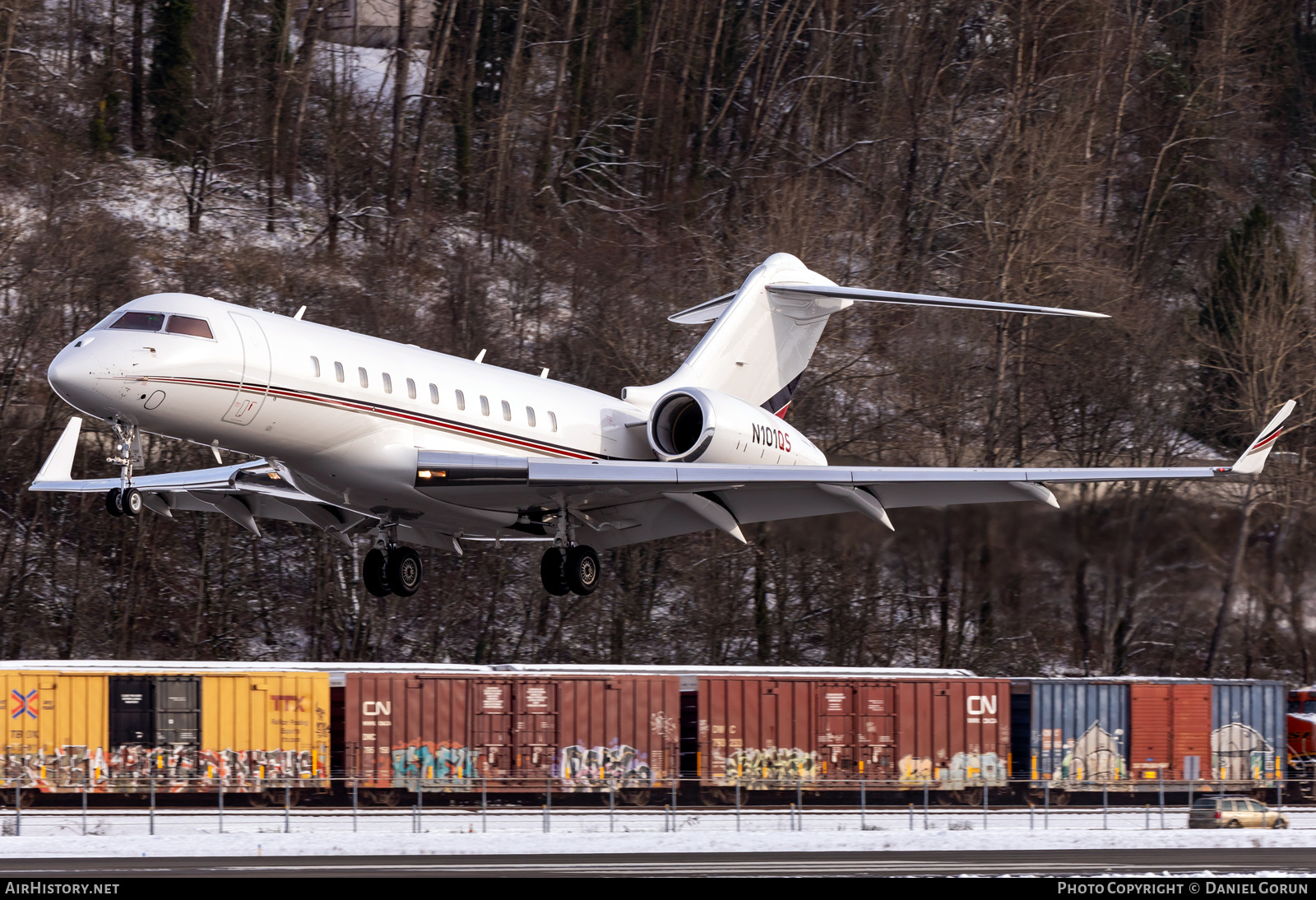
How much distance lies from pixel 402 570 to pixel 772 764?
7735mm

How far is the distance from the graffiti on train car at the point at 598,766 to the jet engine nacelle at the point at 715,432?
5.93m

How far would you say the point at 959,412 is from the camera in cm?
3494

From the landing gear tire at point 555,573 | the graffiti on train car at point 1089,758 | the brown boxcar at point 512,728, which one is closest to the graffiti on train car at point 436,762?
the brown boxcar at point 512,728

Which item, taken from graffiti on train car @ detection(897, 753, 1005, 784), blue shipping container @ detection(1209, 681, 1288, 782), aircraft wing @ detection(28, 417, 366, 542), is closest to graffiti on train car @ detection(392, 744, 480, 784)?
aircraft wing @ detection(28, 417, 366, 542)

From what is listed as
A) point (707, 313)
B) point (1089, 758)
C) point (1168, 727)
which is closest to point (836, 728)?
point (1089, 758)

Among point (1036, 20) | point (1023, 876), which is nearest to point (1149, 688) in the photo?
point (1023, 876)

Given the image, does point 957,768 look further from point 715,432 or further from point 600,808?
point 715,432

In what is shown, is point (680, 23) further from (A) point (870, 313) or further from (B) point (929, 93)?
(A) point (870, 313)

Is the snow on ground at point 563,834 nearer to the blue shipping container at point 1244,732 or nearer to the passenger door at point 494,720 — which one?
the passenger door at point 494,720

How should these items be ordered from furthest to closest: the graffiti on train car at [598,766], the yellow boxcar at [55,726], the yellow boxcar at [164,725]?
1. the graffiti on train car at [598,766]
2. the yellow boxcar at [164,725]
3. the yellow boxcar at [55,726]

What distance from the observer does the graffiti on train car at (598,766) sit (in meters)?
23.3

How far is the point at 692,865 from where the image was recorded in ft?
53.9

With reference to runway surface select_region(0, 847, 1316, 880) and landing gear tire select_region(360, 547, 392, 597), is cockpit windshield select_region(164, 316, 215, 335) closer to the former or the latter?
→ landing gear tire select_region(360, 547, 392, 597)

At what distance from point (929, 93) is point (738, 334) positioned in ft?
86.3
